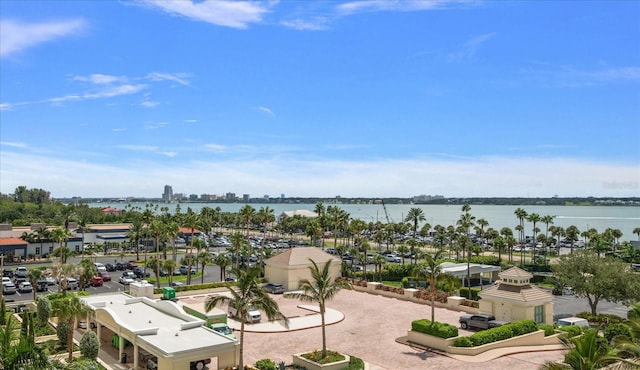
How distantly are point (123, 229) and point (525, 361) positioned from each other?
104416 mm

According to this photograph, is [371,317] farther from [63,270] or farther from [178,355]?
[63,270]

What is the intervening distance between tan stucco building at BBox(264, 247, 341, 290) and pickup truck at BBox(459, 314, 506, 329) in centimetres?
1911

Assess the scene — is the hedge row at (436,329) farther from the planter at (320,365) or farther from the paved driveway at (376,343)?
the planter at (320,365)

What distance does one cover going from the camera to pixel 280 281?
55.0m

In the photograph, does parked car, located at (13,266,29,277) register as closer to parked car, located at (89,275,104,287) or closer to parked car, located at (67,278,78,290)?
parked car, located at (67,278,78,290)

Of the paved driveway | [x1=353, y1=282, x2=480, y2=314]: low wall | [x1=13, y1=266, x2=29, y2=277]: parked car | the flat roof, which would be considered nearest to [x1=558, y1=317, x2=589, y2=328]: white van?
the paved driveway

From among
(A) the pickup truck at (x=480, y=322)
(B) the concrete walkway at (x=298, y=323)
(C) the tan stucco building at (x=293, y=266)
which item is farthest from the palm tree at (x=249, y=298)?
(C) the tan stucco building at (x=293, y=266)

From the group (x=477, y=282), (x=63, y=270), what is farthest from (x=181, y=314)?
(x=477, y=282)

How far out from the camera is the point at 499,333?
33.3 m

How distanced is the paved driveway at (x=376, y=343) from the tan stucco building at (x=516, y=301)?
11.2 feet

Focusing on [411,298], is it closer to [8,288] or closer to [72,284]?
[72,284]

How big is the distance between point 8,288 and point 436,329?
45.7m

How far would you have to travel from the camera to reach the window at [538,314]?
124ft

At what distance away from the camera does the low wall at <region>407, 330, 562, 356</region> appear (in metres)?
31.7
